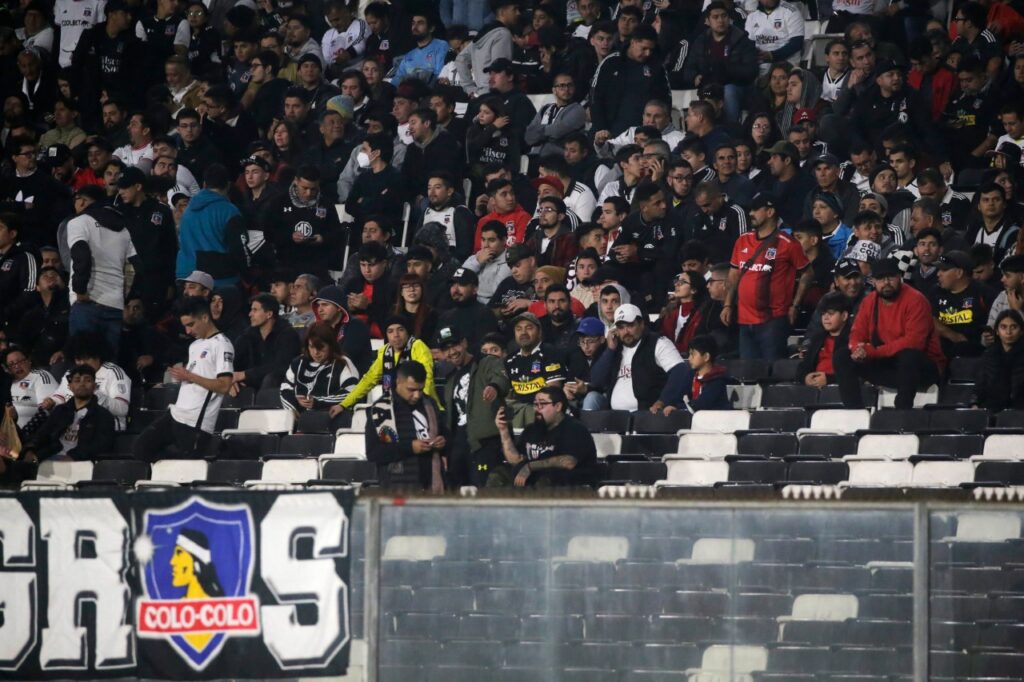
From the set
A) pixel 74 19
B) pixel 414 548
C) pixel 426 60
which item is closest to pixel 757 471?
pixel 414 548

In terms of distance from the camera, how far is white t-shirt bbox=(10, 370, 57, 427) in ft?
45.5

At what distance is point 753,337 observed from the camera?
1315 cm

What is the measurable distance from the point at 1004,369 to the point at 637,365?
2.66 m

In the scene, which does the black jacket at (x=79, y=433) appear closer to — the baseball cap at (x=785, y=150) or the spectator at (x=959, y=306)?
the baseball cap at (x=785, y=150)

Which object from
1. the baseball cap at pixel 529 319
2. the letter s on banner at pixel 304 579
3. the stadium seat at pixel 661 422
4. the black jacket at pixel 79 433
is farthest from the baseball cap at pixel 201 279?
the letter s on banner at pixel 304 579

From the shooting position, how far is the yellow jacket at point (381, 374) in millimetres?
12430

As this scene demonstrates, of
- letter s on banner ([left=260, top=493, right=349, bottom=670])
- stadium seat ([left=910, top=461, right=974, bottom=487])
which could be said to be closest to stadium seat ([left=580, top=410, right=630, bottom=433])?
stadium seat ([left=910, top=461, right=974, bottom=487])

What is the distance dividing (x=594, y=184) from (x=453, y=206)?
1303 mm

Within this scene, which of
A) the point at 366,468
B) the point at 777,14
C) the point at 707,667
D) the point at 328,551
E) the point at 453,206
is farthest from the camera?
the point at 777,14

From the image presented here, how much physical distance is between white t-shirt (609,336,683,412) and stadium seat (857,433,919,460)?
1.71 m

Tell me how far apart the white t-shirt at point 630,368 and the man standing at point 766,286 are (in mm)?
629

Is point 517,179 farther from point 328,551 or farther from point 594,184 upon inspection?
point 328,551

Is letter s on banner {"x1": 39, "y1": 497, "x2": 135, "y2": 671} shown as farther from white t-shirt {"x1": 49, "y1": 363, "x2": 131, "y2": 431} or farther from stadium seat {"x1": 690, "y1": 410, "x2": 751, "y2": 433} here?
white t-shirt {"x1": 49, "y1": 363, "x2": 131, "y2": 431}

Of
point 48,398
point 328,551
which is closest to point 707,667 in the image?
point 328,551
